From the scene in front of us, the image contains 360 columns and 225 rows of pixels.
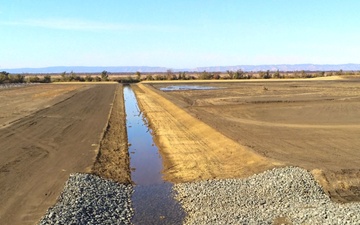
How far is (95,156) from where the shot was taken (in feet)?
72.8

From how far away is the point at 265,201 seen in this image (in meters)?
14.6

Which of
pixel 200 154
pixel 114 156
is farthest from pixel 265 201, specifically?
pixel 114 156

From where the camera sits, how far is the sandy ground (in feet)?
47.1

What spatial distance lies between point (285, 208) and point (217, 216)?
254 cm

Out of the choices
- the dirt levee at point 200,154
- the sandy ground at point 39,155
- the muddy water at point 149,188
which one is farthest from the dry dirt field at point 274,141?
the sandy ground at point 39,155

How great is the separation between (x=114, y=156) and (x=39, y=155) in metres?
4.46

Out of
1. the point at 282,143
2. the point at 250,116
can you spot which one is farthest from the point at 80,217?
the point at 250,116

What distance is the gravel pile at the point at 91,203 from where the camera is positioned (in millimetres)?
12672

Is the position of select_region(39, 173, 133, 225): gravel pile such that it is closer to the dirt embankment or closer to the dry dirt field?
the dirt embankment

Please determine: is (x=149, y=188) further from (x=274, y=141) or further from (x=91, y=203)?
(x=274, y=141)

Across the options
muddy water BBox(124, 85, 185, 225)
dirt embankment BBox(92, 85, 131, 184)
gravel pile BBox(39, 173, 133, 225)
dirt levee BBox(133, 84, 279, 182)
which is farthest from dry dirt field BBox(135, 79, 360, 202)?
gravel pile BBox(39, 173, 133, 225)

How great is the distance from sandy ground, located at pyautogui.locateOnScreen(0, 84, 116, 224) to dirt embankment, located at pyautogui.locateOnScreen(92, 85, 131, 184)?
1.80 ft

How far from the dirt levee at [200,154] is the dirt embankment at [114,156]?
7.94 feet

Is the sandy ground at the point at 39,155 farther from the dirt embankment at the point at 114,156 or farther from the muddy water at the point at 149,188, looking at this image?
the muddy water at the point at 149,188
